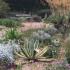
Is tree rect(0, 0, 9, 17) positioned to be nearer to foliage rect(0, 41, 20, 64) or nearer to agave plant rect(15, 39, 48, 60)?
agave plant rect(15, 39, 48, 60)

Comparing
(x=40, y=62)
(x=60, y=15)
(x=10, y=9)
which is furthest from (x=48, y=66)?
(x=10, y=9)

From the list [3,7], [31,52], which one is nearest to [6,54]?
[31,52]

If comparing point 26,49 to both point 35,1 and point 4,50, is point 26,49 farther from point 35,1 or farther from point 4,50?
point 35,1

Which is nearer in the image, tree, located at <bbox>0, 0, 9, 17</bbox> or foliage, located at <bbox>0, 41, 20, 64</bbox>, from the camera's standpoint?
foliage, located at <bbox>0, 41, 20, 64</bbox>

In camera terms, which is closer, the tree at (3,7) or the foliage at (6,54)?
the foliage at (6,54)

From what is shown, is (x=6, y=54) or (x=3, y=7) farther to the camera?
(x=3, y=7)

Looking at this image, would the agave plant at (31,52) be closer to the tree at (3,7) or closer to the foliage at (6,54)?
the foliage at (6,54)

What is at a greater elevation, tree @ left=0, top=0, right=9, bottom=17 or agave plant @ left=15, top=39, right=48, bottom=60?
agave plant @ left=15, top=39, right=48, bottom=60

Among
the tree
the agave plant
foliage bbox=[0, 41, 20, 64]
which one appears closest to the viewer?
foliage bbox=[0, 41, 20, 64]

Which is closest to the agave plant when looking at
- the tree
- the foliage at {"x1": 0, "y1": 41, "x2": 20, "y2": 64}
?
the foliage at {"x1": 0, "y1": 41, "x2": 20, "y2": 64}

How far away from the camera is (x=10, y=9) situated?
23.7m

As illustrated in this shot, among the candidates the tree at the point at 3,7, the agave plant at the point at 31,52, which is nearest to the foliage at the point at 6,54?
the agave plant at the point at 31,52

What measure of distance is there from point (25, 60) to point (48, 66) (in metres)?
1.11

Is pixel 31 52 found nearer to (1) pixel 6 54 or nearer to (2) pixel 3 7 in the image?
(1) pixel 6 54
